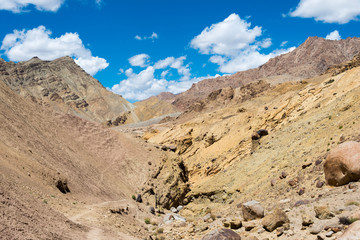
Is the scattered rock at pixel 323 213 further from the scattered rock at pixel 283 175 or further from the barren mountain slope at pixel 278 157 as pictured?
the scattered rock at pixel 283 175

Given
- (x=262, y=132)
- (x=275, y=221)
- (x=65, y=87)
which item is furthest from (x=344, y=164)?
(x=65, y=87)

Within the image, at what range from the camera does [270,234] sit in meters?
11.6

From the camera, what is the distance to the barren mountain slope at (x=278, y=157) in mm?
14922

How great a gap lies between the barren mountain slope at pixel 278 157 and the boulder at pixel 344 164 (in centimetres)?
66

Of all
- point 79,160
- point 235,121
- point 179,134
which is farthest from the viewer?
point 179,134

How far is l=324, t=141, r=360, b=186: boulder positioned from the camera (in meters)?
13.1

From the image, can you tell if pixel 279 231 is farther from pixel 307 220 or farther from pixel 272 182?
pixel 272 182

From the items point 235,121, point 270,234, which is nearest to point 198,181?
point 235,121

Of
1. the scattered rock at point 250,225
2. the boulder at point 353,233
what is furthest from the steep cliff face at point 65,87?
the boulder at point 353,233

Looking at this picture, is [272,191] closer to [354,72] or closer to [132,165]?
[132,165]

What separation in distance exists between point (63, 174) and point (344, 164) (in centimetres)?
1738

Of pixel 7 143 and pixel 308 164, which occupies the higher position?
pixel 7 143

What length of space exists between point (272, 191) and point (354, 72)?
59.9 ft

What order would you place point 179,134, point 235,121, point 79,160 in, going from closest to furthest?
1. point 79,160
2. point 235,121
3. point 179,134
